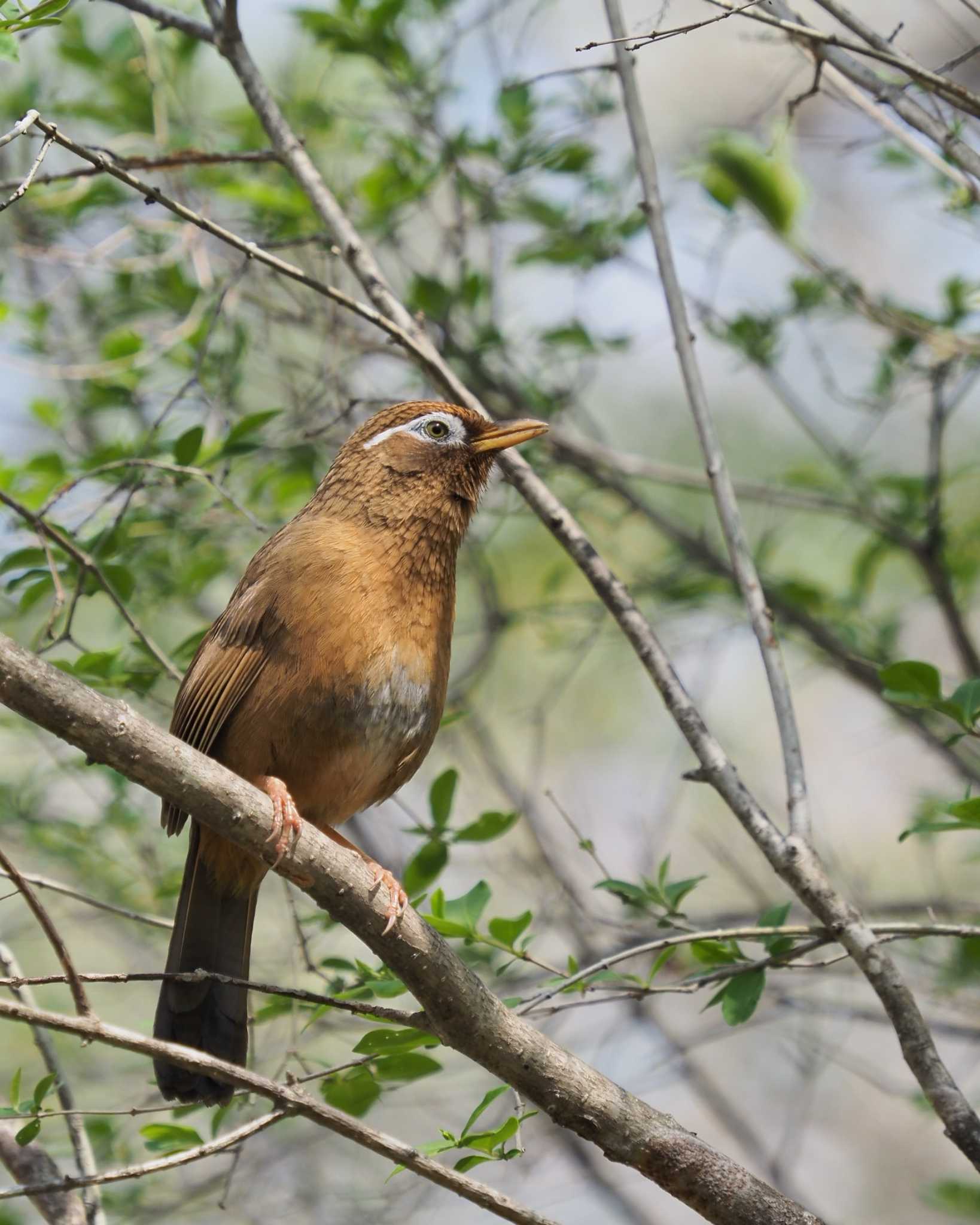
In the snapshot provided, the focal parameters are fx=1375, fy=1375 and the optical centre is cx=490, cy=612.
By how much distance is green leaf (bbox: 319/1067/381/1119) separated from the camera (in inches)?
135

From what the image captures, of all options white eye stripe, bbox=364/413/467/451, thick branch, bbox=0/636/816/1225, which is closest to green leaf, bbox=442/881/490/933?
thick branch, bbox=0/636/816/1225

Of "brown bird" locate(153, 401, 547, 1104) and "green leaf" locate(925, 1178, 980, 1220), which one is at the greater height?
"brown bird" locate(153, 401, 547, 1104)

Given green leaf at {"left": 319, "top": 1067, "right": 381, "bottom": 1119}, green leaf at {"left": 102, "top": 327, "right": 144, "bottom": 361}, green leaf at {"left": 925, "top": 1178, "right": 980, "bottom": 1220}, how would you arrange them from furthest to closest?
green leaf at {"left": 102, "top": 327, "right": 144, "bottom": 361}, green leaf at {"left": 925, "top": 1178, "right": 980, "bottom": 1220}, green leaf at {"left": 319, "top": 1067, "right": 381, "bottom": 1119}

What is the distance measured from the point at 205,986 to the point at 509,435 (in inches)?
74.9

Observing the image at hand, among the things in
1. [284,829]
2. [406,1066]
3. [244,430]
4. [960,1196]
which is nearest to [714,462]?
[244,430]

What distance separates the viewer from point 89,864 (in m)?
5.80

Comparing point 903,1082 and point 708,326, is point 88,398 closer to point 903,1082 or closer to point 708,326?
point 708,326

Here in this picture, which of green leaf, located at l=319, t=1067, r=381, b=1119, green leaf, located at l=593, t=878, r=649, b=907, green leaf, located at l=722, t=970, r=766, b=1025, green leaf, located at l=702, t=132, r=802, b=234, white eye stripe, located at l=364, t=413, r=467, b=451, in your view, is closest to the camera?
green leaf, located at l=722, t=970, r=766, b=1025

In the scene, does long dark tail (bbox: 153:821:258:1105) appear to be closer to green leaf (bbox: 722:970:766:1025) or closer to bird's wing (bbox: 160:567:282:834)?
bird's wing (bbox: 160:567:282:834)

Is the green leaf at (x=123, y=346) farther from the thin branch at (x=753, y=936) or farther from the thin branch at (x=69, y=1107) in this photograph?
the thin branch at (x=753, y=936)

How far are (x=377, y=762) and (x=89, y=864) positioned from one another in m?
2.39

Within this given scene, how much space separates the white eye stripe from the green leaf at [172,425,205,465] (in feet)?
1.79

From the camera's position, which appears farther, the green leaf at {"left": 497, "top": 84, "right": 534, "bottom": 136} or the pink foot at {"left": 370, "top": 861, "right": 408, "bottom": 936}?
the green leaf at {"left": 497, "top": 84, "right": 534, "bottom": 136}

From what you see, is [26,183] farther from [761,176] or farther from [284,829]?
[761,176]
